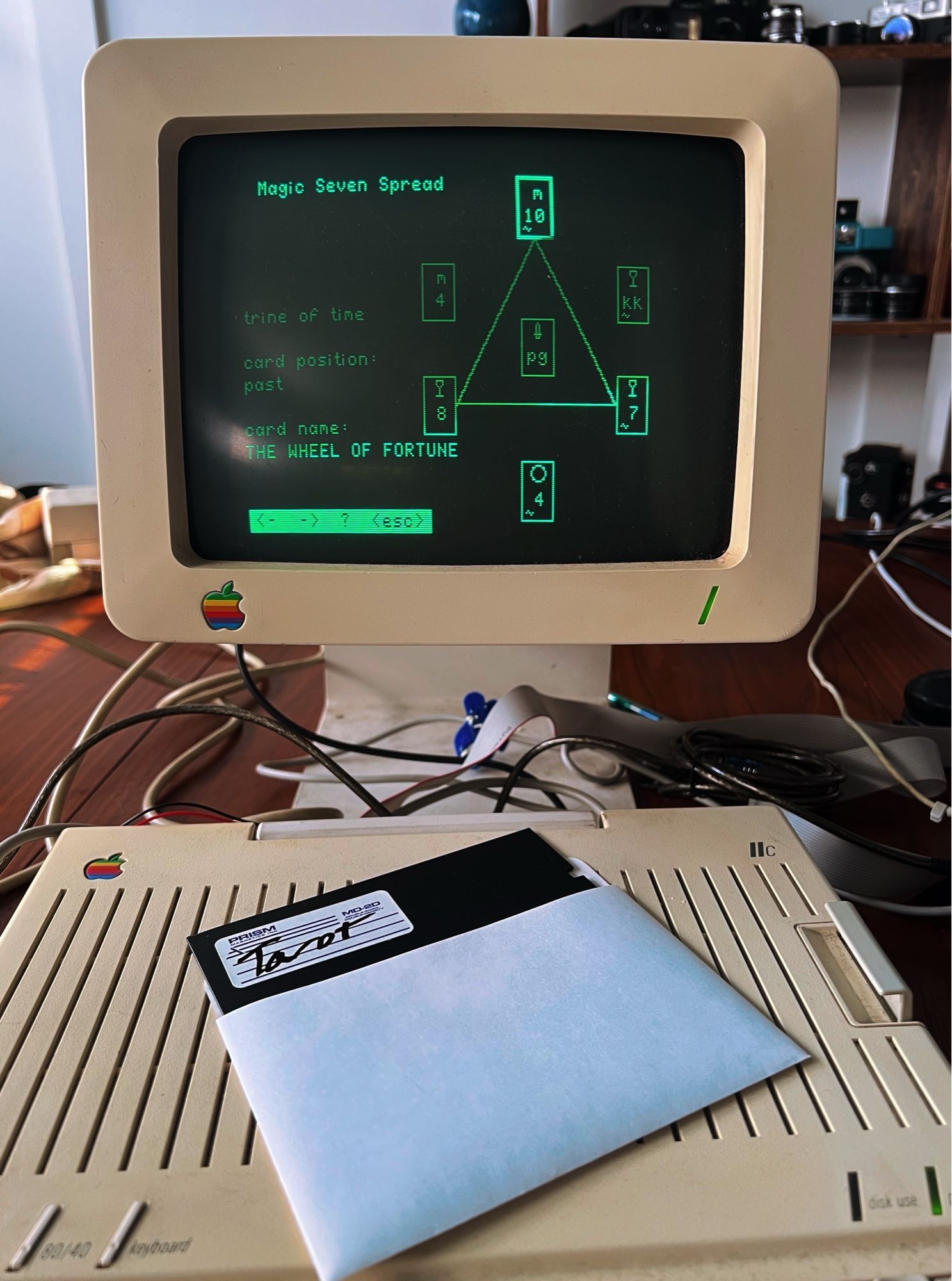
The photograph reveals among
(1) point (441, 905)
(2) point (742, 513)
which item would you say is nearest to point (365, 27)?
(2) point (742, 513)

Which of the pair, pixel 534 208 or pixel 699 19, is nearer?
pixel 534 208

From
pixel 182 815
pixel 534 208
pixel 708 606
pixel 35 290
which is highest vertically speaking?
pixel 35 290

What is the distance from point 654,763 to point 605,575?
18cm

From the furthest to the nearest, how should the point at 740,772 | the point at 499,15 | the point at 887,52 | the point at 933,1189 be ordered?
the point at 499,15 → the point at 887,52 → the point at 740,772 → the point at 933,1189

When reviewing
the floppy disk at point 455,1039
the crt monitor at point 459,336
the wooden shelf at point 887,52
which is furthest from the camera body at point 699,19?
the floppy disk at point 455,1039

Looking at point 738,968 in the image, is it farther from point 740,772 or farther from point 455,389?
point 455,389

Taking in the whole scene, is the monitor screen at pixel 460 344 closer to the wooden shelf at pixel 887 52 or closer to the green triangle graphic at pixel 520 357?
the green triangle graphic at pixel 520 357

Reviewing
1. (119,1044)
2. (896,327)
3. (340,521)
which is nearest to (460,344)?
(340,521)

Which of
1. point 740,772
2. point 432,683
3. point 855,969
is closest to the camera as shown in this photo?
point 855,969

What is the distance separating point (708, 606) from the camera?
1.83 ft

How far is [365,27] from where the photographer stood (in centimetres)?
209

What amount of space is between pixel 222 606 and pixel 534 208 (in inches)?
11.7

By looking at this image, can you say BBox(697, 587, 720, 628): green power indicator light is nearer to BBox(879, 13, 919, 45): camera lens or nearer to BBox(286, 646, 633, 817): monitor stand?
BBox(286, 646, 633, 817): monitor stand

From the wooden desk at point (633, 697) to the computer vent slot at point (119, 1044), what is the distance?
17 cm
